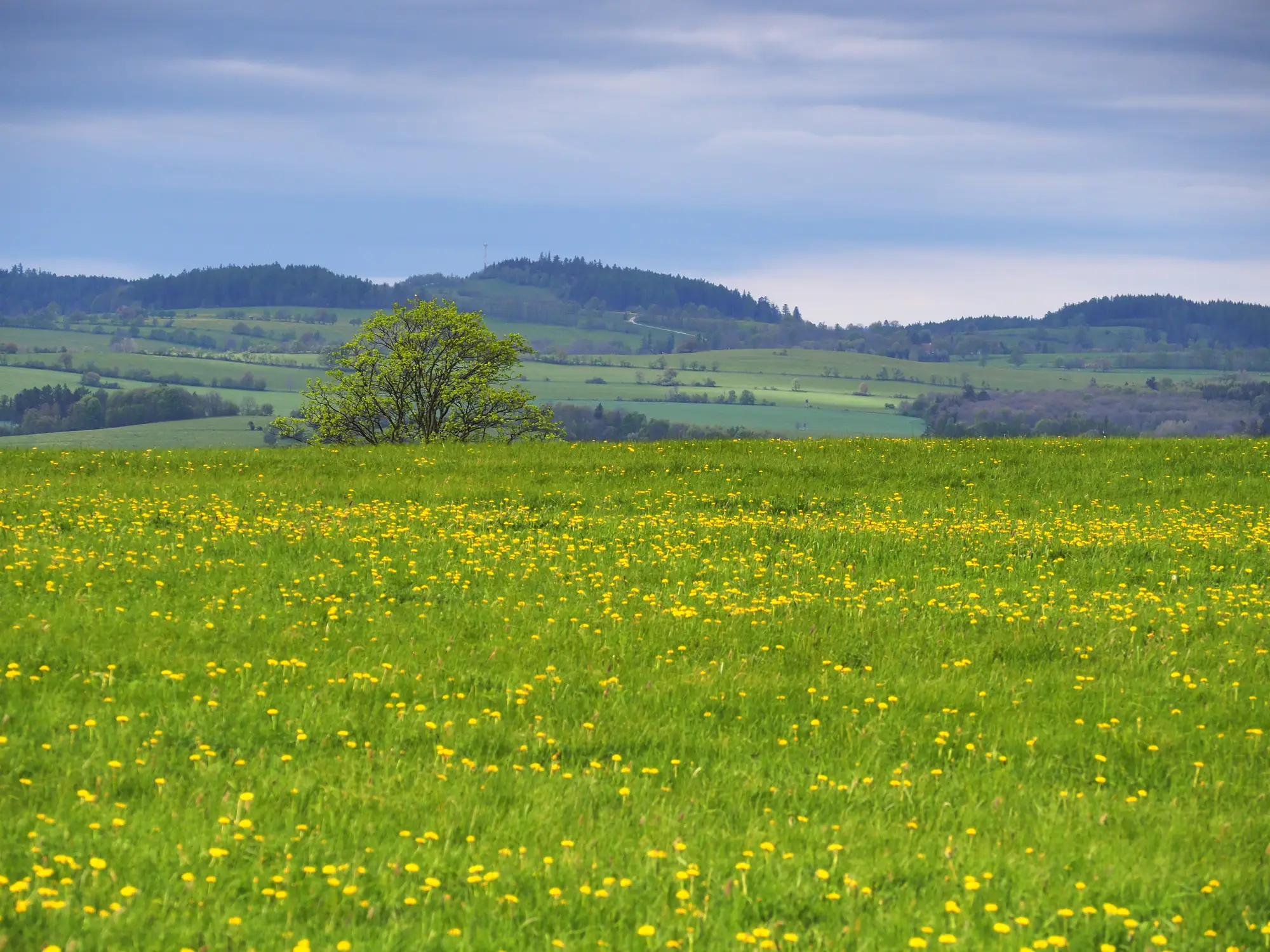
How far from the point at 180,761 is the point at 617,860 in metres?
3.64

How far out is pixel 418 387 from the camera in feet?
158

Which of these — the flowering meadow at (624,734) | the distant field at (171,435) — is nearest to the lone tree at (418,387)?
the flowering meadow at (624,734)

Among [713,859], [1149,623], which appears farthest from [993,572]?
[713,859]

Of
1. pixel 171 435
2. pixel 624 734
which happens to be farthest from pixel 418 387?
pixel 171 435

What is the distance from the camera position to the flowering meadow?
256 inches

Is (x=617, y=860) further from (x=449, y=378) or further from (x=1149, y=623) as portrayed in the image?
(x=449, y=378)

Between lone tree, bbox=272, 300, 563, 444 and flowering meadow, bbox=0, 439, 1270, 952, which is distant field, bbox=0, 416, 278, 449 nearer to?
lone tree, bbox=272, 300, 563, 444

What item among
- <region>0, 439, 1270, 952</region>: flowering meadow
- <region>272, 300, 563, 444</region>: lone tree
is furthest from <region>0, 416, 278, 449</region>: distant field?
<region>0, 439, 1270, 952</region>: flowering meadow

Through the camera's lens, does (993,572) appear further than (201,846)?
Yes

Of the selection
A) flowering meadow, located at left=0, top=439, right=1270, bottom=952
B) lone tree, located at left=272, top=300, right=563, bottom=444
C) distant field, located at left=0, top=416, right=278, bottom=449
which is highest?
lone tree, located at left=272, top=300, right=563, bottom=444

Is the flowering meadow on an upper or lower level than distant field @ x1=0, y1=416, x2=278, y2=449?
upper

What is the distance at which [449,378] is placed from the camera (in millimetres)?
48531

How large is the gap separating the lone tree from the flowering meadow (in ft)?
89.2

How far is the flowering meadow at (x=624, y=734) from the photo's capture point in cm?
650
